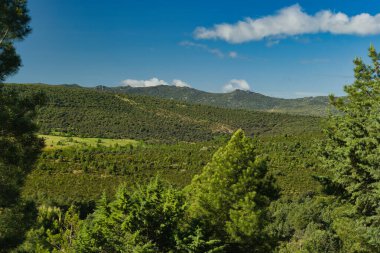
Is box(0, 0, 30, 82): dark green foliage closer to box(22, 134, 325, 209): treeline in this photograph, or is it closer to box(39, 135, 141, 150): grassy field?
box(22, 134, 325, 209): treeline

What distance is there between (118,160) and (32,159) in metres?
80.5

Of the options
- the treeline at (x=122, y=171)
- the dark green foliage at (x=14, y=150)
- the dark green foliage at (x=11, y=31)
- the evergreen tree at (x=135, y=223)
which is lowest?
the treeline at (x=122, y=171)

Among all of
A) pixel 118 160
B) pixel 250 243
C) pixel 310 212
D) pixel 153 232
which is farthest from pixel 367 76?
pixel 118 160

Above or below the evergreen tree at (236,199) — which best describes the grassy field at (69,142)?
below

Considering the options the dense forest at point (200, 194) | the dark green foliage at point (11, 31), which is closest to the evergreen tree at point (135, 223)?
the dense forest at point (200, 194)

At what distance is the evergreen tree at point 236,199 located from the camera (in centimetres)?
1475

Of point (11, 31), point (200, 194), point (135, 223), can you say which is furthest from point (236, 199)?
point (11, 31)

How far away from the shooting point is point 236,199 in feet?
51.0

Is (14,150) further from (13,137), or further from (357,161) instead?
(357,161)

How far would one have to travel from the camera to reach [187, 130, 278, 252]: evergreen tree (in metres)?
14.8

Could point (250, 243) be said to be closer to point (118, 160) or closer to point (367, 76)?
point (367, 76)

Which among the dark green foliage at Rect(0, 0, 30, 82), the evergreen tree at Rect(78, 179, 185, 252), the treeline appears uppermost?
the dark green foliage at Rect(0, 0, 30, 82)

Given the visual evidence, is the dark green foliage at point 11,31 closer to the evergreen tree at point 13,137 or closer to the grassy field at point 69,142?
the evergreen tree at point 13,137

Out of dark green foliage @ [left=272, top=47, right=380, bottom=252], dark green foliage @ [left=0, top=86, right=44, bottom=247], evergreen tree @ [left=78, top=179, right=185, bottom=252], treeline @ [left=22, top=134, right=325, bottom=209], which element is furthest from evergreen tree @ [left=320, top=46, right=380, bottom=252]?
treeline @ [left=22, top=134, right=325, bottom=209]
